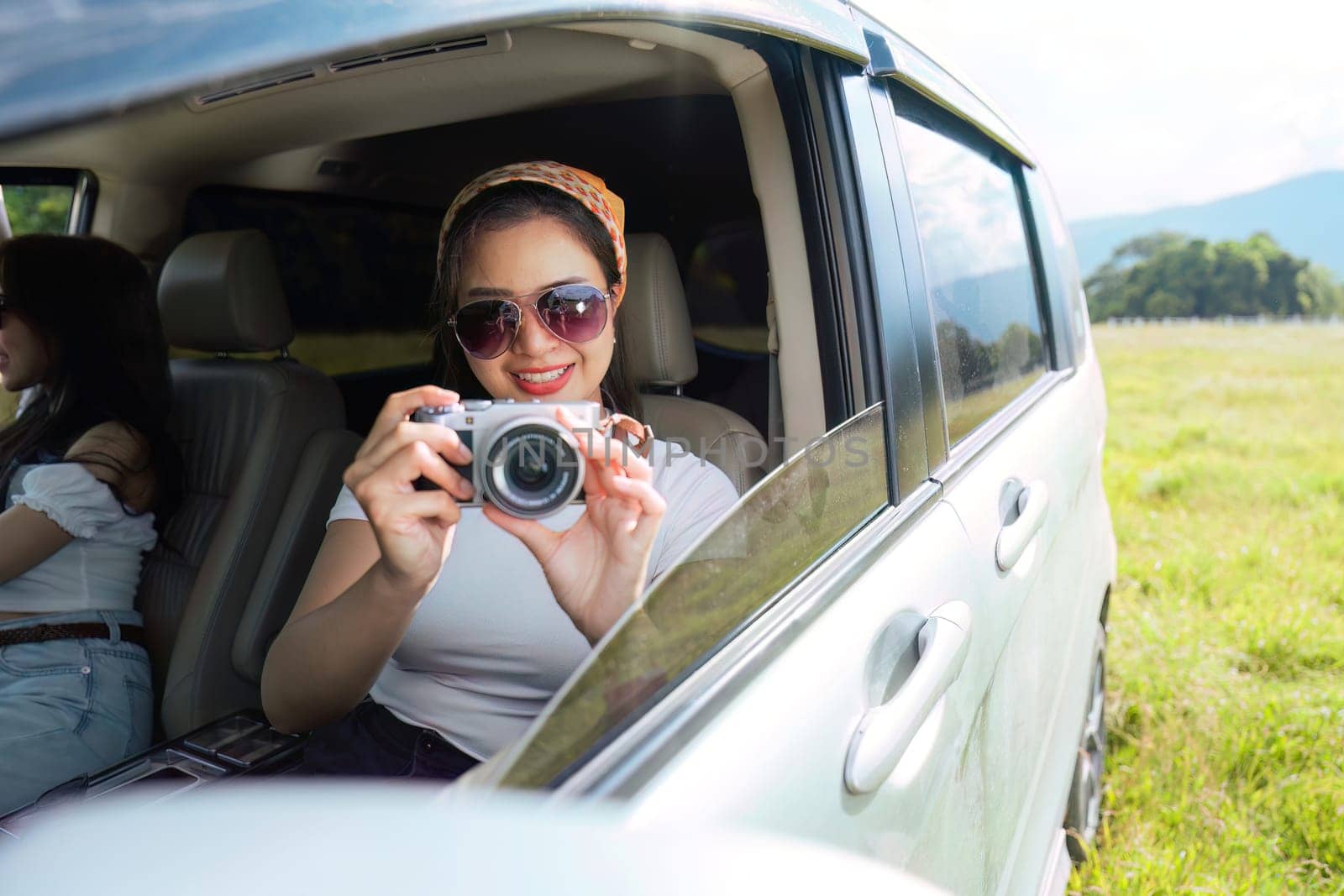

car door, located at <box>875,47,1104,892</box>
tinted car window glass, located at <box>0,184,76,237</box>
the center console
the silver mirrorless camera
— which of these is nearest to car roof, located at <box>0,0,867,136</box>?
the silver mirrorless camera

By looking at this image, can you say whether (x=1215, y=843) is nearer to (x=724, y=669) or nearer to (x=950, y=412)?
(x=950, y=412)

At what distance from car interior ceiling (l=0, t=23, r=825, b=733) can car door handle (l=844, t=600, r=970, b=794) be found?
0.46 meters

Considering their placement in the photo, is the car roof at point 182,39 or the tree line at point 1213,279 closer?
the car roof at point 182,39

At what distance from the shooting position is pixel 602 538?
3.88ft

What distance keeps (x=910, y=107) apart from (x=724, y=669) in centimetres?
112

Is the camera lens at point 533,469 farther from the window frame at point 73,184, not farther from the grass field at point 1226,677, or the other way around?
the window frame at point 73,184

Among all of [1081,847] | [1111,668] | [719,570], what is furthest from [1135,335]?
[719,570]

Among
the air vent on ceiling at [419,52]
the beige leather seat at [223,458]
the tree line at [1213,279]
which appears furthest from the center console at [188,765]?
the tree line at [1213,279]

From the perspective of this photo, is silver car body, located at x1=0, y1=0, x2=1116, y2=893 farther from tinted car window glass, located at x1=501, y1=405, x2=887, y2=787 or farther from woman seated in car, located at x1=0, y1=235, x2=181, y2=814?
woman seated in car, located at x1=0, y1=235, x2=181, y2=814

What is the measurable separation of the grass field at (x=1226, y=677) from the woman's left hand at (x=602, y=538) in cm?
178

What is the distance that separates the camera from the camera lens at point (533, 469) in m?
1.01

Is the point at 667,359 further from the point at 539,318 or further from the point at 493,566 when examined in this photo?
the point at 493,566

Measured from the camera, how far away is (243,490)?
2.51 metres

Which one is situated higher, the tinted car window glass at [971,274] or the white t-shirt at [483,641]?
the tinted car window glass at [971,274]
